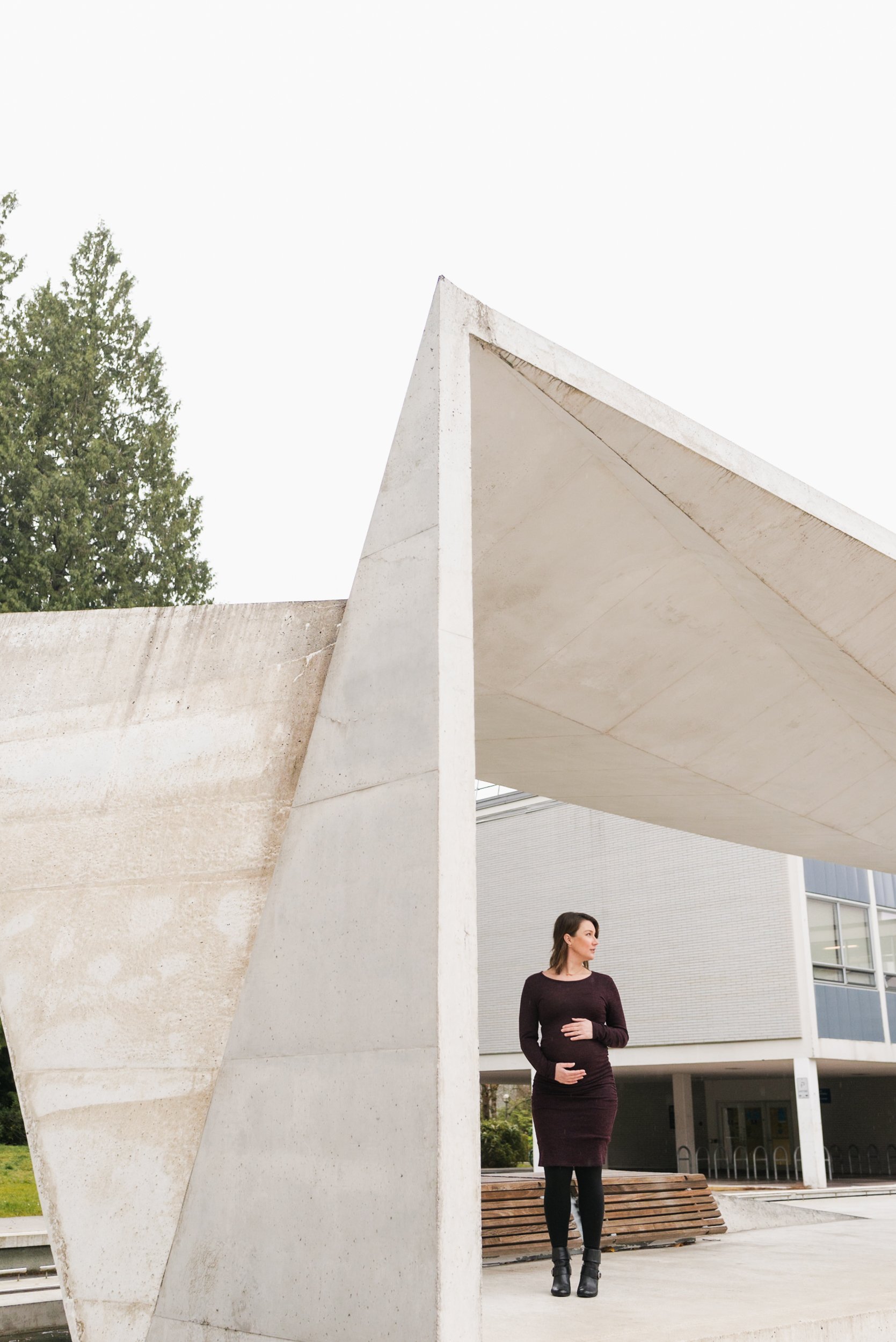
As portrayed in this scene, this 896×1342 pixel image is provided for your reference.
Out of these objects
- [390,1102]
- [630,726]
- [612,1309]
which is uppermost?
[630,726]

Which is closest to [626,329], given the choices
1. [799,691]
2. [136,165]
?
[136,165]

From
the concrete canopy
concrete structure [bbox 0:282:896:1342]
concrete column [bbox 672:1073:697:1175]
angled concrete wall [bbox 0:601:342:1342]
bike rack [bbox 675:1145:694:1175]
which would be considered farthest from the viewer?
concrete column [bbox 672:1073:697:1175]

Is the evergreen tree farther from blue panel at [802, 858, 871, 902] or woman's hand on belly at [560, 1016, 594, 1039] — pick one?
woman's hand on belly at [560, 1016, 594, 1039]

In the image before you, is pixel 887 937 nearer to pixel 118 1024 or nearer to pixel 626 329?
pixel 118 1024

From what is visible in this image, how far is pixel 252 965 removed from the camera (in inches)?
148

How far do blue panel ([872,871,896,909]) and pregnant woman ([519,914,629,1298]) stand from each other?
78.8ft

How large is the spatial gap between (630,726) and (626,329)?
396 feet

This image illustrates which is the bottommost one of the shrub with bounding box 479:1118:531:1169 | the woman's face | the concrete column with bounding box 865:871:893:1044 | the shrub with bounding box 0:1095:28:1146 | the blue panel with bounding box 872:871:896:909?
the shrub with bounding box 479:1118:531:1169

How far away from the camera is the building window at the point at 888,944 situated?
84.3 ft

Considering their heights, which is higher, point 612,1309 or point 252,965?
point 252,965

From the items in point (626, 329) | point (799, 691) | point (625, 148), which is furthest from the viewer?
point (626, 329)

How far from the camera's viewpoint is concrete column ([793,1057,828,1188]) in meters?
22.6

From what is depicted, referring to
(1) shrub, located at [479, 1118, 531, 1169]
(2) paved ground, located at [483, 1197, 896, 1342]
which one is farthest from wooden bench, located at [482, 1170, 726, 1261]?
(1) shrub, located at [479, 1118, 531, 1169]

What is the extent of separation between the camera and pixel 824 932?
81.5 feet
